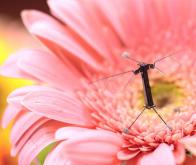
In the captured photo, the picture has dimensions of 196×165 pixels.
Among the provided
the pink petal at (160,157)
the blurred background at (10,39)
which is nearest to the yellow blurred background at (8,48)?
the blurred background at (10,39)

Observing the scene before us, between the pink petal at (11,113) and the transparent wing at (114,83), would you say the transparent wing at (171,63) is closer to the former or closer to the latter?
the transparent wing at (114,83)

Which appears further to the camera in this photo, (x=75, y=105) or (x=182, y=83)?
(x=182, y=83)

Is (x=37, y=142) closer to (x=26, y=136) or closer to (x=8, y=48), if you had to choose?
(x=26, y=136)

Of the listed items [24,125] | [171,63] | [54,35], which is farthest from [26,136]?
[171,63]

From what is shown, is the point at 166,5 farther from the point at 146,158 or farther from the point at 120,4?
the point at 146,158

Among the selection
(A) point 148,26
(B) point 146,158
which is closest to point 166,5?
(A) point 148,26

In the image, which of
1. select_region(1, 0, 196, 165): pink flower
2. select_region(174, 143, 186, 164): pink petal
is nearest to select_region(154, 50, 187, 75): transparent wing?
select_region(1, 0, 196, 165): pink flower
